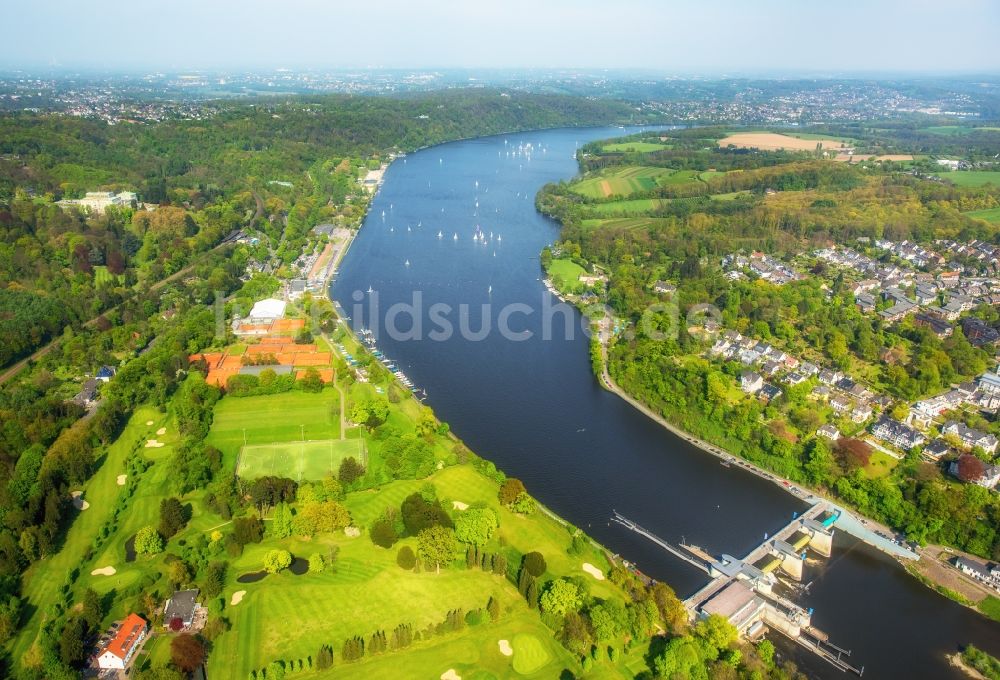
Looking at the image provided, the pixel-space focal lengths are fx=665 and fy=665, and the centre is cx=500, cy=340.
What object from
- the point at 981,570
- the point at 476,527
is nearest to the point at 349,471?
the point at 476,527

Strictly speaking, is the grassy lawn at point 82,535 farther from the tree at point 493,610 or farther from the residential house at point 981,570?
the residential house at point 981,570

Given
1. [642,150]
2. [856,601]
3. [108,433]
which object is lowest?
[856,601]

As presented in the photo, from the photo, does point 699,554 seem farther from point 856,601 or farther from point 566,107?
point 566,107

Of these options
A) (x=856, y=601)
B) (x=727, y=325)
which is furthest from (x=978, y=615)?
(x=727, y=325)

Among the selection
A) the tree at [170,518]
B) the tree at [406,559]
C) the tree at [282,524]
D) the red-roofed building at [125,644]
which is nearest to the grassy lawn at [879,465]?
the tree at [406,559]

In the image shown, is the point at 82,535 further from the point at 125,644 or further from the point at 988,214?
the point at 988,214

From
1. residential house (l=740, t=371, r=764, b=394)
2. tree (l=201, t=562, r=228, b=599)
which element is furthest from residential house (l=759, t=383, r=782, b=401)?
tree (l=201, t=562, r=228, b=599)

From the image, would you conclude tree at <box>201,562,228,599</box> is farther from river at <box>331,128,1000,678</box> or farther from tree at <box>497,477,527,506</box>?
river at <box>331,128,1000,678</box>
